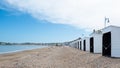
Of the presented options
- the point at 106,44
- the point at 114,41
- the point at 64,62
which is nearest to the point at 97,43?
Answer: the point at 106,44

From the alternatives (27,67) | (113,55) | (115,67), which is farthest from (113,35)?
(27,67)

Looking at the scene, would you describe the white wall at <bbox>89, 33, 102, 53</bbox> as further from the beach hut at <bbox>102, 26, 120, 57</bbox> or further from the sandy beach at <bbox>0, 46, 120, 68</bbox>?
the beach hut at <bbox>102, 26, 120, 57</bbox>

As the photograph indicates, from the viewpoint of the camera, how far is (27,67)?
50.0 feet

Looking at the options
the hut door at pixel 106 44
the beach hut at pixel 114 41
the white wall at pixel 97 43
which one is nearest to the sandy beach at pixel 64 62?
the hut door at pixel 106 44

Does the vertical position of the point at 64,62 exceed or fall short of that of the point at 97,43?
it falls short

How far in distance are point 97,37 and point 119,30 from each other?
1097 centimetres

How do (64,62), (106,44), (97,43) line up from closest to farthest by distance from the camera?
(64,62) → (106,44) → (97,43)

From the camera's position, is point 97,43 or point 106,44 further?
point 97,43

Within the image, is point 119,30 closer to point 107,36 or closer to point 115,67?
point 107,36

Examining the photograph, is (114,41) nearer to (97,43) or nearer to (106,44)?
(106,44)

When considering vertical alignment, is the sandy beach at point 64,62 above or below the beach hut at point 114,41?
below

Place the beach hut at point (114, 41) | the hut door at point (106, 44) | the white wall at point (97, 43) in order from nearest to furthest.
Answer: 1. the beach hut at point (114, 41)
2. the hut door at point (106, 44)
3. the white wall at point (97, 43)

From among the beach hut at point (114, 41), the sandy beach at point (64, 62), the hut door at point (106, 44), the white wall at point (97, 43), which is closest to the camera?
the sandy beach at point (64, 62)

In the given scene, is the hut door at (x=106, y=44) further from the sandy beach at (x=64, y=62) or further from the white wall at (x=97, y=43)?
the white wall at (x=97, y=43)
